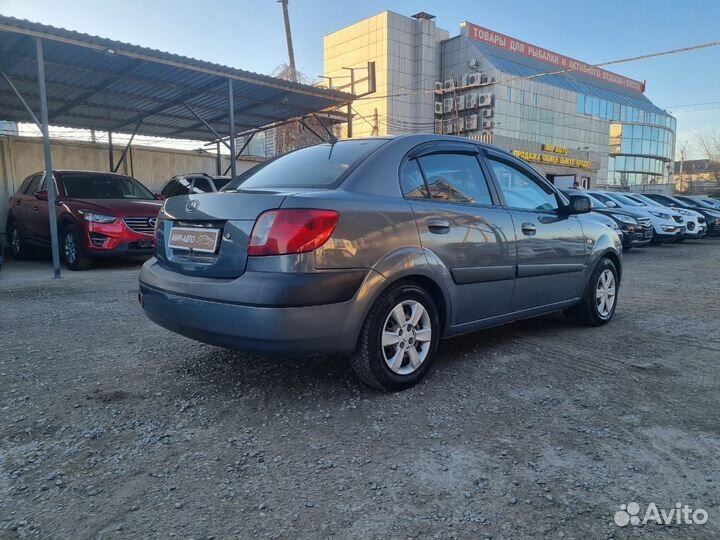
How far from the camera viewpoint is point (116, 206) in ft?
26.1

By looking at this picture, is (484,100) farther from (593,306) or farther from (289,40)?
(593,306)

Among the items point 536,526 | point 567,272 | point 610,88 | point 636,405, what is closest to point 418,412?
point 536,526

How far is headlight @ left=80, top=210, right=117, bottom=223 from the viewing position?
7730 millimetres

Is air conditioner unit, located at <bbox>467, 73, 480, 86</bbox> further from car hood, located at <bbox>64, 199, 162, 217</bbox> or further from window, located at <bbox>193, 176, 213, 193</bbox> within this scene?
car hood, located at <bbox>64, 199, 162, 217</bbox>

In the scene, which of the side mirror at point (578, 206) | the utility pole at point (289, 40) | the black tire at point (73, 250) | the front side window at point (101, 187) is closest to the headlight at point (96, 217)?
the black tire at point (73, 250)

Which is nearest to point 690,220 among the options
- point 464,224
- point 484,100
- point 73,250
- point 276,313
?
point 464,224

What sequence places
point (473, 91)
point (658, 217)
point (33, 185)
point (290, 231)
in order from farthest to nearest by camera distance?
point (473, 91), point (658, 217), point (33, 185), point (290, 231)

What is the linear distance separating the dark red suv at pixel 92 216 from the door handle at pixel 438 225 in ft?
19.9

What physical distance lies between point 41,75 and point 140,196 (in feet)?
7.85

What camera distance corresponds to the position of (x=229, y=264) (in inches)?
107

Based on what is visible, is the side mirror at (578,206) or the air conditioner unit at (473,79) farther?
the air conditioner unit at (473,79)

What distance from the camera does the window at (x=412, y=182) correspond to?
3154 millimetres

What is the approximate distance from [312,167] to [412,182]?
26.1 inches

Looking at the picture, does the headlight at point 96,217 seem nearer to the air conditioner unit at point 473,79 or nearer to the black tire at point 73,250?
the black tire at point 73,250
